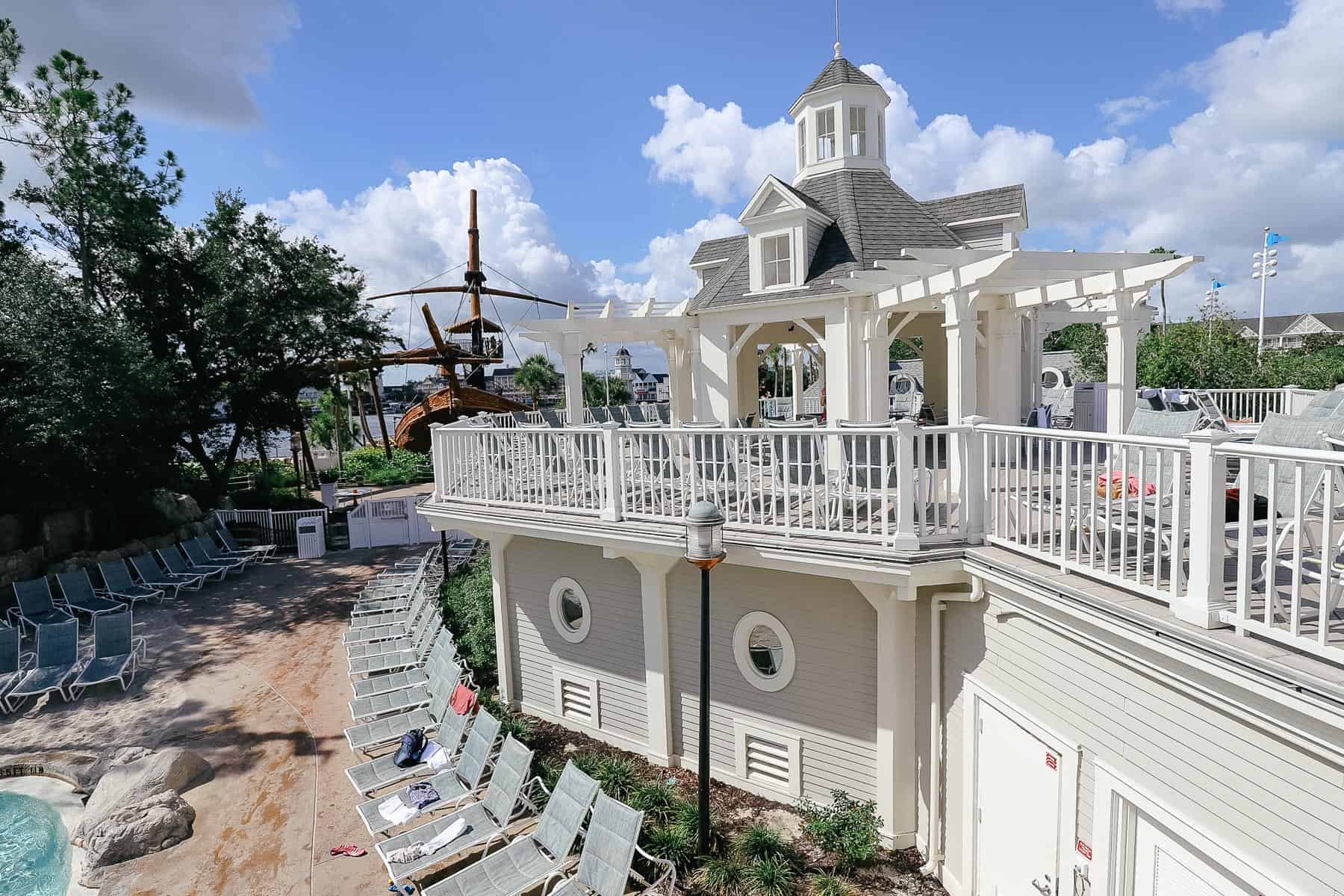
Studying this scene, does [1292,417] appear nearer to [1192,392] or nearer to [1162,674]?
[1162,674]

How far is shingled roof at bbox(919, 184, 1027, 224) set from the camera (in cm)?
1212

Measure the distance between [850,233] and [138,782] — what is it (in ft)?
40.1

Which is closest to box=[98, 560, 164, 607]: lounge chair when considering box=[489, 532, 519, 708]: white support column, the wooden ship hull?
box=[489, 532, 519, 708]: white support column

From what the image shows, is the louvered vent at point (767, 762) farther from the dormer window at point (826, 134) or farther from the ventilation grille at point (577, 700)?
the dormer window at point (826, 134)

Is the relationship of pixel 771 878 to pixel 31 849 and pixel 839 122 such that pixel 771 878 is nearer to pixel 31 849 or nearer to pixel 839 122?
pixel 31 849

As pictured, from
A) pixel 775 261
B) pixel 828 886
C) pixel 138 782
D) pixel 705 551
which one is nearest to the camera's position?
pixel 705 551

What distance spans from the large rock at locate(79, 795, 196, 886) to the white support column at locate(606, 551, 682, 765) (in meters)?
5.08

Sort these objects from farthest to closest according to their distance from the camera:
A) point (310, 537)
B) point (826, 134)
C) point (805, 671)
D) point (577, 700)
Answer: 1. point (310, 537)
2. point (826, 134)
3. point (577, 700)
4. point (805, 671)

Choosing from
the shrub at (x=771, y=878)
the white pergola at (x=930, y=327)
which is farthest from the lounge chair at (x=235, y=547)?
the shrub at (x=771, y=878)

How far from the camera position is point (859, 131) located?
41.1 ft

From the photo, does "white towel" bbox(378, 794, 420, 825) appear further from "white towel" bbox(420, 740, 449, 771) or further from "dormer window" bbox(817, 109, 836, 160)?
"dormer window" bbox(817, 109, 836, 160)

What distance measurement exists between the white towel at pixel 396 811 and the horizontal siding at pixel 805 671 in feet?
10.2

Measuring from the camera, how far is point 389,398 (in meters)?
146

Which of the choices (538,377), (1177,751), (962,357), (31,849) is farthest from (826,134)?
(538,377)
